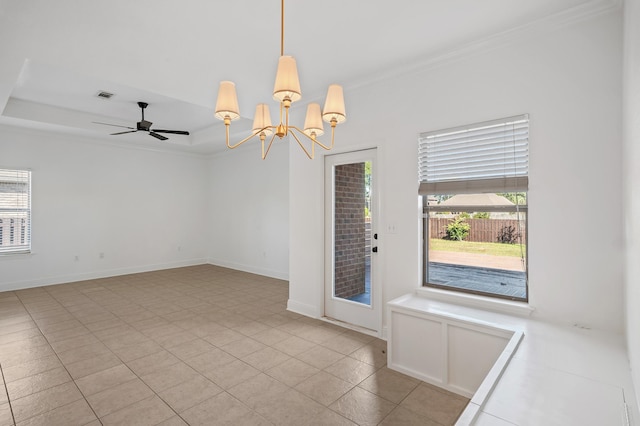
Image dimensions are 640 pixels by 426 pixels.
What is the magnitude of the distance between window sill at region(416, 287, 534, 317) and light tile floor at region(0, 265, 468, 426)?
0.75 m

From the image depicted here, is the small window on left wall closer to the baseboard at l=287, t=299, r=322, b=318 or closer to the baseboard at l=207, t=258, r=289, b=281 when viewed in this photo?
the baseboard at l=207, t=258, r=289, b=281

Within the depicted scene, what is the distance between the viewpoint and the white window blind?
2699 mm

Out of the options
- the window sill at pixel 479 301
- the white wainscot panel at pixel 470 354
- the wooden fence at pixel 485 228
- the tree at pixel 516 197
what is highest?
the tree at pixel 516 197

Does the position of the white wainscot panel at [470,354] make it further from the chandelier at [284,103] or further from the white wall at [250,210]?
the white wall at [250,210]

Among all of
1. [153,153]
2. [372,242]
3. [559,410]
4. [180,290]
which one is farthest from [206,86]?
[153,153]

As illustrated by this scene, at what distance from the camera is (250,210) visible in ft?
24.6

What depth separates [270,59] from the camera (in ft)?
10.5

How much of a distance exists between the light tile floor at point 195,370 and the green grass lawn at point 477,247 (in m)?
1.20

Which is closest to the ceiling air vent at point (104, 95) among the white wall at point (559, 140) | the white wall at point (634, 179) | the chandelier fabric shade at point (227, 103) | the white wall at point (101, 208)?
the white wall at point (101, 208)

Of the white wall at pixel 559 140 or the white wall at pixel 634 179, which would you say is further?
the white wall at pixel 559 140

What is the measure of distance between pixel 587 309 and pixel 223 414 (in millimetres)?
2695

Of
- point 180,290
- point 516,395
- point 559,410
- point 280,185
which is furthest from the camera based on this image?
point 280,185

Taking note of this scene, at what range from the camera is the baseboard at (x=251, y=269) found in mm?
6818

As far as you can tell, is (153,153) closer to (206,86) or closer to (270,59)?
(206,86)
